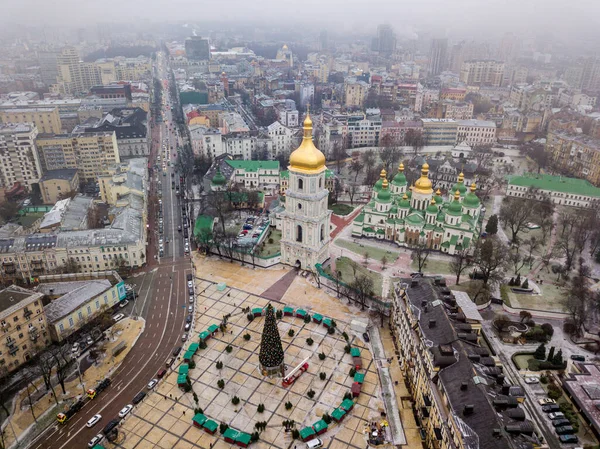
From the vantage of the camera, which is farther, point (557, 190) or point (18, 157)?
point (18, 157)

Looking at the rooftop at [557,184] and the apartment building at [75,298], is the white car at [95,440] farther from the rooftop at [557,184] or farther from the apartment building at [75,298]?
the rooftop at [557,184]

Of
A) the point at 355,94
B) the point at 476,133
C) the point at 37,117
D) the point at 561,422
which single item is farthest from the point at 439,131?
the point at 37,117

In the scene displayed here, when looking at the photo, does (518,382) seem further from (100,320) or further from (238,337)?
(100,320)

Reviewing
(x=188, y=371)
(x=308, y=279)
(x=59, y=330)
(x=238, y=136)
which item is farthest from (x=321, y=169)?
(x=238, y=136)

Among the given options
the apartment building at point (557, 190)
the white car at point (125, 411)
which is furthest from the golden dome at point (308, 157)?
the apartment building at point (557, 190)

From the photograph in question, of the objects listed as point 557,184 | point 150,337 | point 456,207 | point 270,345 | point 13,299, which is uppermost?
point 456,207

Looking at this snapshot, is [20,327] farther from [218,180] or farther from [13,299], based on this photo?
[218,180]

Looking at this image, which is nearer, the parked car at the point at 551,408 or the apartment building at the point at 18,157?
the parked car at the point at 551,408
